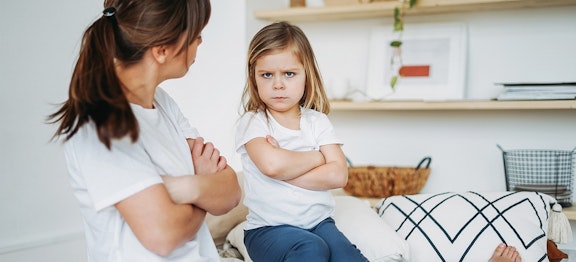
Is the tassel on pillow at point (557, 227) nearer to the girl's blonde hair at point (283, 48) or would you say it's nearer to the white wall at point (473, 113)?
the white wall at point (473, 113)

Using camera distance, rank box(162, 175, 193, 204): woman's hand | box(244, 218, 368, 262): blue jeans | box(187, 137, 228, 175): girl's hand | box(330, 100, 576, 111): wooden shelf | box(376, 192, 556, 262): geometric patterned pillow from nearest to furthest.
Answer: box(162, 175, 193, 204): woman's hand
box(187, 137, 228, 175): girl's hand
box(244, 218, 368, 262): blue jeans
box(376, 192, 556, 262): geometric patterned pillow
box(330, 100, 576, 111): wooden shelf

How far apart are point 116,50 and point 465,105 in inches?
71.0

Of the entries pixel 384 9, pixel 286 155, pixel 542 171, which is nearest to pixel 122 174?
pixel 286 155

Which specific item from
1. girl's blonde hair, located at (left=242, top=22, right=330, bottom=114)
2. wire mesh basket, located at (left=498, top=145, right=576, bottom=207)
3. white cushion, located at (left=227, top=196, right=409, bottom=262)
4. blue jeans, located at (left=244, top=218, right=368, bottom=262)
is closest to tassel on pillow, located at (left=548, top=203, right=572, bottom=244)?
wire mesh basket, located at (left=498, top=145, right=576, bottom=207)

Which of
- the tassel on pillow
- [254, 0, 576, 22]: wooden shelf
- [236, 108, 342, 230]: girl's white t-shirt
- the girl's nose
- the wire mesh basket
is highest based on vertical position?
[254, 0, 576, 22]: wooden shelf

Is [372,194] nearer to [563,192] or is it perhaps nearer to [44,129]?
[563,192]

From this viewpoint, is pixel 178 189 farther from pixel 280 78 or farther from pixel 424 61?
pixel 424 61

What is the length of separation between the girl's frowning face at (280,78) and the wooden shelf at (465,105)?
1.08 m

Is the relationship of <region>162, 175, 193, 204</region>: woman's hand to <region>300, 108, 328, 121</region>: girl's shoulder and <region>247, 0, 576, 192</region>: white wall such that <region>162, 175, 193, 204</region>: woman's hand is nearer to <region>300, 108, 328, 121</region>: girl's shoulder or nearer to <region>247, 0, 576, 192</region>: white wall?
<region>300, 108, 328, 121</region>: girl's shoulder

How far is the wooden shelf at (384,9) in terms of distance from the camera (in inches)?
100

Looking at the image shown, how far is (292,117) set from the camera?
173cm

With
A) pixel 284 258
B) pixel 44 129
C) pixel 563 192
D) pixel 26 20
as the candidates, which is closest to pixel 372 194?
pixel 563 192

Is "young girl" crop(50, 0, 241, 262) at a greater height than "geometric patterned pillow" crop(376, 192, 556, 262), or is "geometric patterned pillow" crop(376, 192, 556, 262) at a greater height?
"young girl" crop(50, 0, 241, 262)

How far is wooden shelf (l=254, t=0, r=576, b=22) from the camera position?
2.55 meters
